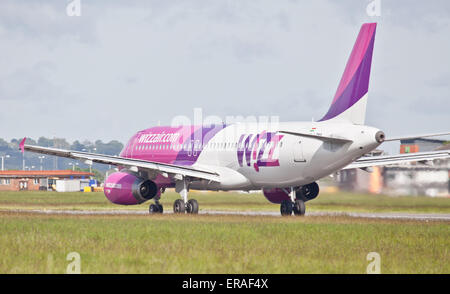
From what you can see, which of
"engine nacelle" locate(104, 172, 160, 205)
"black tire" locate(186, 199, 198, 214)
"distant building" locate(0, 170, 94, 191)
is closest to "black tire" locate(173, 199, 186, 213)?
"black tire" locate(186, 199, 198, 214)

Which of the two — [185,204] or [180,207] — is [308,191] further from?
[180,207]

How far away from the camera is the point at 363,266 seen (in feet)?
59.6

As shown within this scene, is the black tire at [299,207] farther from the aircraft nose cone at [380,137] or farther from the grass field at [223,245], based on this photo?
the aircraft nose cone at [380,137]

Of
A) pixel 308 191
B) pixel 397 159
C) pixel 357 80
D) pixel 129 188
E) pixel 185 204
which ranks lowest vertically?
pixel 185 204

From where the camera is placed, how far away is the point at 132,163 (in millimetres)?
36594

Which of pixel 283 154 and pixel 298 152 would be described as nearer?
pixel 298 152

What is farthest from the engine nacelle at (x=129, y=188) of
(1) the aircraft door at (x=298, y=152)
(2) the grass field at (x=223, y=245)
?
(1) the aircraft door at (x=298, y=152)

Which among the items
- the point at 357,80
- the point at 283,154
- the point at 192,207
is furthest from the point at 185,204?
the point at 357,80

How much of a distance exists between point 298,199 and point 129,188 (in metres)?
7.81

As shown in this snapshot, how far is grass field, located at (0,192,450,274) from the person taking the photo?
706 inches

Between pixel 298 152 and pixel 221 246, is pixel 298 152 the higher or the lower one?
the higher one

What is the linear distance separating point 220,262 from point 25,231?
941 centimetres

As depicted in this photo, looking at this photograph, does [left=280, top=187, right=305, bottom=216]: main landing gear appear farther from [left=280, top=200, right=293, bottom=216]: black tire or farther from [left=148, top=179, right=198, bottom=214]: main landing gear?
[left=148, top=179, right=198, bottom=214]: main landing gear
